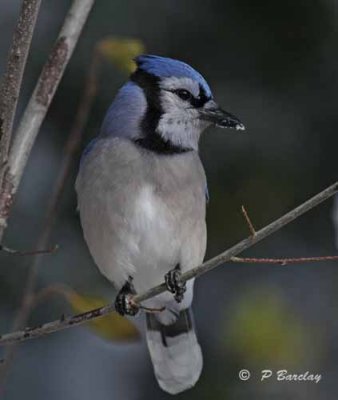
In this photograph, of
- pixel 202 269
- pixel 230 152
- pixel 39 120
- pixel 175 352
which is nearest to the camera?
pixel 202 269

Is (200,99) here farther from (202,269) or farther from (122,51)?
(202,269)

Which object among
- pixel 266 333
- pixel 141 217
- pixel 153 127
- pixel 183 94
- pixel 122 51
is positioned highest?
pixel 122 51

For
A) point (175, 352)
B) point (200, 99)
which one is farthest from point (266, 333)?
point (200, 99)

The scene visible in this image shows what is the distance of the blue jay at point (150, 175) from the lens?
9.07 feet

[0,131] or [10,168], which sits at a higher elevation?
[0,131]

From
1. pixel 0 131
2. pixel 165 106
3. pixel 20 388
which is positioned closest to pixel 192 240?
pixel 165 106

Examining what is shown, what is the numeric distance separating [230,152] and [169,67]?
875 millimetres

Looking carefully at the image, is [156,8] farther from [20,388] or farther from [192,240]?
[20,388]

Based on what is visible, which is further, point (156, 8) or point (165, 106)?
point (156, 8)

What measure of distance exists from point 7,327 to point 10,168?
1.45m

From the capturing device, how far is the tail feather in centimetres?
304

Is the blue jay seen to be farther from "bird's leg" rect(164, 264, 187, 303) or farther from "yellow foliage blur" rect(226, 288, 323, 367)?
Answer: "yellow foliage blur" rect(226, 288, 323, 367)

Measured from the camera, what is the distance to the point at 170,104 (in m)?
2.79

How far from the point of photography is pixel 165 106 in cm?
280
